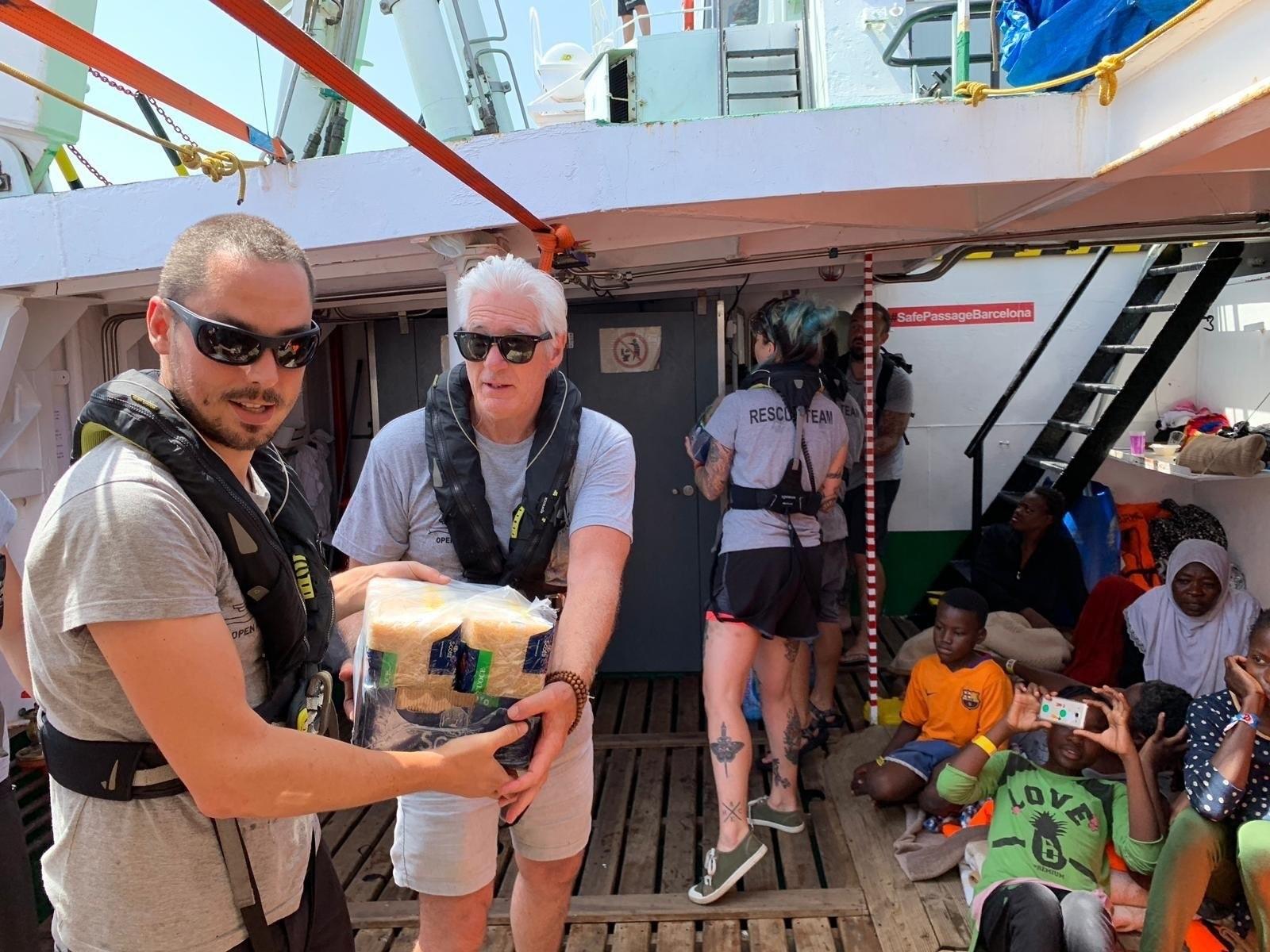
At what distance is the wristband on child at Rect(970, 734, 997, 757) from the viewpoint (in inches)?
123

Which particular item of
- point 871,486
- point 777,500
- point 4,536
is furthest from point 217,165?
point 871,486

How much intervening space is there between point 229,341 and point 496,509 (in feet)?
2.82

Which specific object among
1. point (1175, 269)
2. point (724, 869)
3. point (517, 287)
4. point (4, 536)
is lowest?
point (724, 869)

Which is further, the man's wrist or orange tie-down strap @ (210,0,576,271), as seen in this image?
the man's wrist

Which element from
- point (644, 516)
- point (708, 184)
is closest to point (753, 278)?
point (644, 516)

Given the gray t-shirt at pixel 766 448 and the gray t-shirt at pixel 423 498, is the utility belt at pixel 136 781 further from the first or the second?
the gray t-shirt at pixel 766 448

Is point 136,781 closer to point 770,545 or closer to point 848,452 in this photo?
point 770,545

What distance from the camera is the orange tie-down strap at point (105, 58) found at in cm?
119

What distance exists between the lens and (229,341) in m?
1.25

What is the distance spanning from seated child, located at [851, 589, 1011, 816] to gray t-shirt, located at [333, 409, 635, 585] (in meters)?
2.14

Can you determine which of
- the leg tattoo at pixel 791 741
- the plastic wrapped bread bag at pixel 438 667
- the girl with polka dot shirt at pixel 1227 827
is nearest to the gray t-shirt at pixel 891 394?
the leg tattoo at pixel 791 741

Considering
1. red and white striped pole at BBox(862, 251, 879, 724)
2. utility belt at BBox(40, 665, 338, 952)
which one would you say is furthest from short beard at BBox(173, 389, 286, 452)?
red and white striped pole at BBox(862, 251, 879, 724)

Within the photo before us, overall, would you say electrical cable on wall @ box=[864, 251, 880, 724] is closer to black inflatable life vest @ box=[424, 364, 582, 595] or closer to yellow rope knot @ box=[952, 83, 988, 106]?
yellow rope knot @ box=[952, 83, 988, 106]

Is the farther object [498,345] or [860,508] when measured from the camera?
[860,508]
